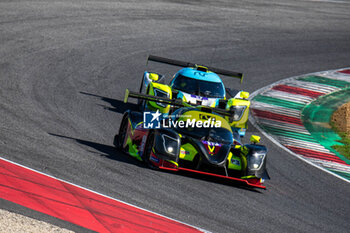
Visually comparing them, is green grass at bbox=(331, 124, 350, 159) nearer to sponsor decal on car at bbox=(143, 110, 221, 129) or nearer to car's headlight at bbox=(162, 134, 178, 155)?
sponsor decal on car at bbox=(143, 110, 221, 129)

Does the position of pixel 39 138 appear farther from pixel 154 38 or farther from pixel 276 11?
pixel 276 11

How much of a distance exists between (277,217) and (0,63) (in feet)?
40.2

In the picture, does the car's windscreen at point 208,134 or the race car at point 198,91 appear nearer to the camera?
the car's windscreen at point 208,134

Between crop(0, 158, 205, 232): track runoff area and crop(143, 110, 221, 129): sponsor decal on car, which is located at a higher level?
crop(143, 110, 221, 129): sponsor decal on car

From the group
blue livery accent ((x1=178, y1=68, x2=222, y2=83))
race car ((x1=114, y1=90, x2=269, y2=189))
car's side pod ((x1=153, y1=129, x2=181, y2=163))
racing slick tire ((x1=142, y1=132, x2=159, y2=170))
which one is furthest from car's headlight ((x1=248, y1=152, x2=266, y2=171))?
blue livery accent ((x1=178, y1=68, x2=222, y2=83))

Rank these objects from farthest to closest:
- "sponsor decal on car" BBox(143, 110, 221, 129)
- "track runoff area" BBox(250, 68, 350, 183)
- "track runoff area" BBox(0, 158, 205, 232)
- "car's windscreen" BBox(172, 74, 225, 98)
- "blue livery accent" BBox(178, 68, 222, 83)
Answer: "blue livery accent" BBox(178, 68, 222, 83)
"car's windscreen" BBox(172, 74, 225, 98)
"track runoff area" BBox(250, 68, 350, 183)
"sponsor decal on car" BBox(143, 110, 221, 129)
"track runoff area" BBox(0, 158, 205, 232)

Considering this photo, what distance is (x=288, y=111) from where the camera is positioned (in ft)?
65.7

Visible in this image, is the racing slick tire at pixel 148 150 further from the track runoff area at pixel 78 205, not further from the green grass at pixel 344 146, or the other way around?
the green grass at pixel 344 146

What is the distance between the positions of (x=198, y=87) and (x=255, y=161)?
533 cm

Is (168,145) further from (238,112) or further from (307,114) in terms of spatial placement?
(307,114)

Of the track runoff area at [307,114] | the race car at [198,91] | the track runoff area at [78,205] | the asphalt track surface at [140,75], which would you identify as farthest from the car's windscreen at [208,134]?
the track runoff area at [307,114]

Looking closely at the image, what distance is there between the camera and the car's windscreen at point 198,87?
16.9 m

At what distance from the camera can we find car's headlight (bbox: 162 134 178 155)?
38.3 ft

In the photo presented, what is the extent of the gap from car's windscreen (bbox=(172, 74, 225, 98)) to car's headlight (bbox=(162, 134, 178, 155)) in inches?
201
